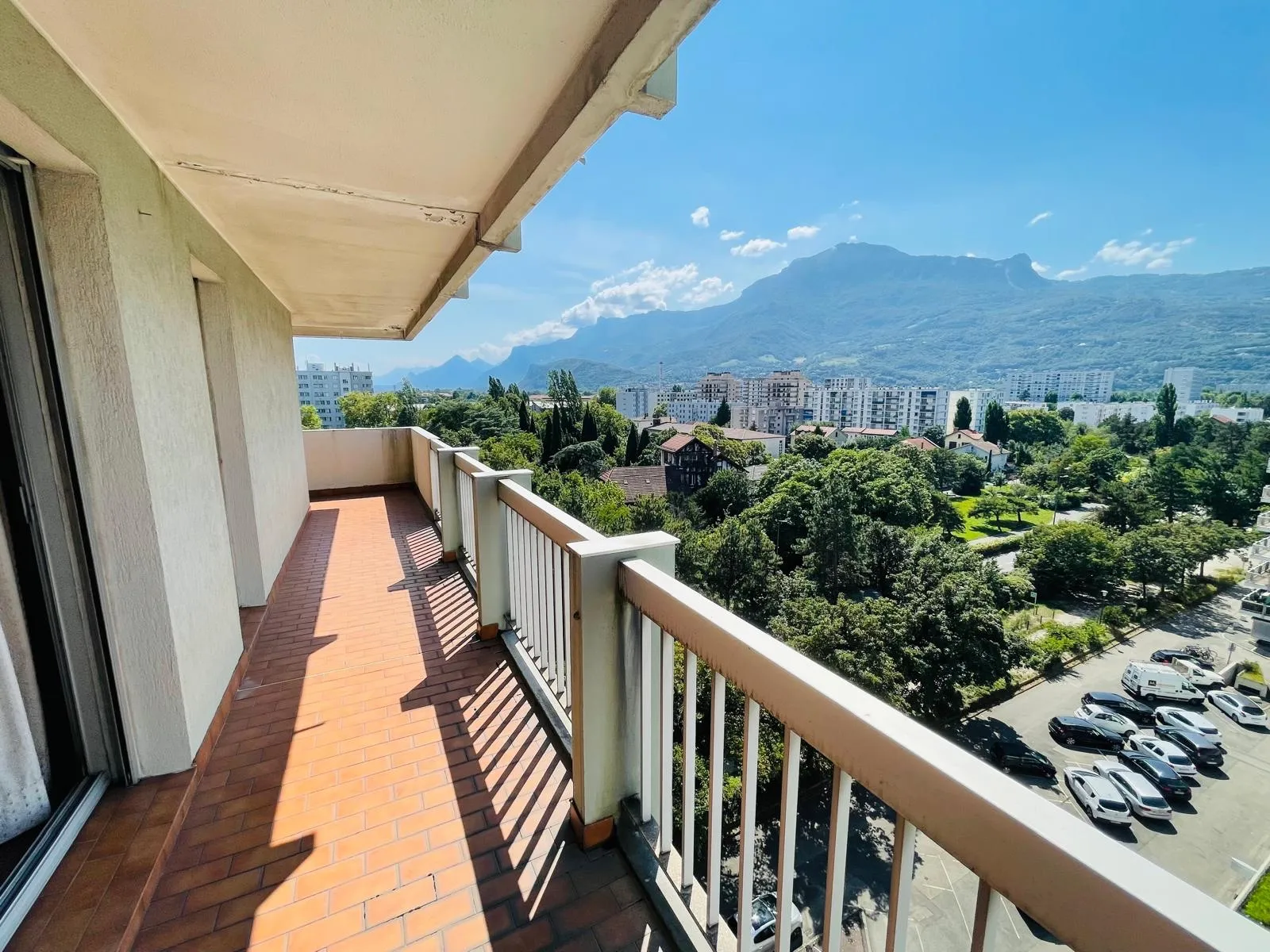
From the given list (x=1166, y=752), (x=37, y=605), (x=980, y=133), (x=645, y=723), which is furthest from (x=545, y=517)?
(x=980, y=133)

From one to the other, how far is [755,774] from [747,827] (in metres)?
0.11

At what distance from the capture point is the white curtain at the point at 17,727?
1538 mm

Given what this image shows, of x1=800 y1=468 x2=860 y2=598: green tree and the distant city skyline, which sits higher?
the distant city skyline

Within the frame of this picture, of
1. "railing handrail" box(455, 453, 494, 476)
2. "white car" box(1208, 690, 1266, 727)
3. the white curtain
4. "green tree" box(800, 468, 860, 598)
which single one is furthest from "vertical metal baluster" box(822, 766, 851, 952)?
"white car" box(1208, 690, 1266, 727)

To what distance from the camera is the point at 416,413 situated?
4759 centimetres

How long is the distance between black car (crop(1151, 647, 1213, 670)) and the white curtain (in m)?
34.6

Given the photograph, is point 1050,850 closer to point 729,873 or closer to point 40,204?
point 40,204

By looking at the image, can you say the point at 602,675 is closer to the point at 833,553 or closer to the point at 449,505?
the point at 449,505

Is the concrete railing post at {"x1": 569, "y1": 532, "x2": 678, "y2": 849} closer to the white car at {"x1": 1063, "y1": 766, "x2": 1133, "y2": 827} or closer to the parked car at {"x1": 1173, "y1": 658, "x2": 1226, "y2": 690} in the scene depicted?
the white car at {"x1": 1063, "y1": 766, "x2": 1133, "y2": 827}

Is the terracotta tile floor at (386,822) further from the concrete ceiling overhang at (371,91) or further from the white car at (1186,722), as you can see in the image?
the white car at (1186,722)

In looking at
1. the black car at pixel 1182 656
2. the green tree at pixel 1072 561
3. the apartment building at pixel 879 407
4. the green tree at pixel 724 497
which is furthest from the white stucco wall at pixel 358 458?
the apartment building at pixel 879 407

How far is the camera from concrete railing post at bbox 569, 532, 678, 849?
5.41 feet

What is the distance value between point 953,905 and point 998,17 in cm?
15204

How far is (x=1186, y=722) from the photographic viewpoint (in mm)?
19922
